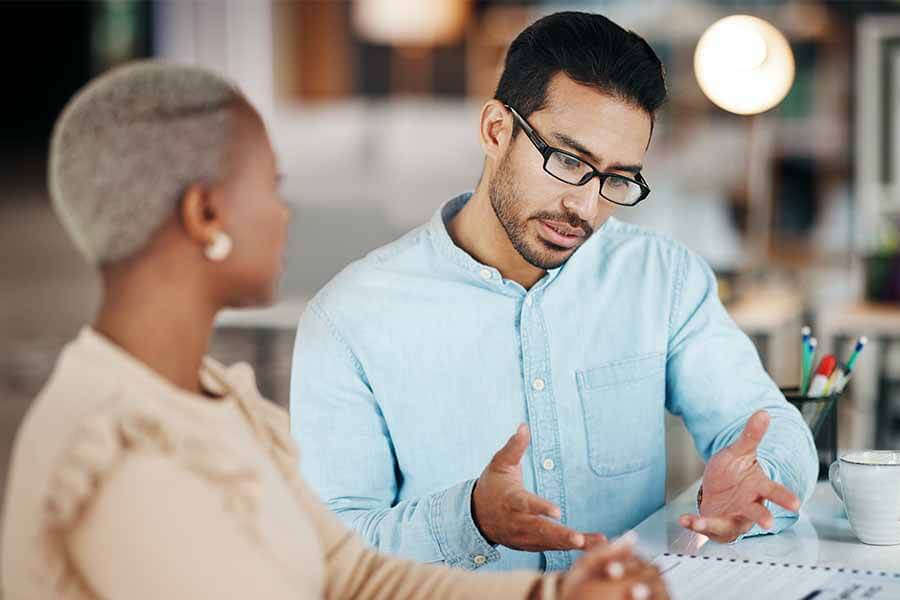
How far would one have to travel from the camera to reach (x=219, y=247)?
0.87 meters

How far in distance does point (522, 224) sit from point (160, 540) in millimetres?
930

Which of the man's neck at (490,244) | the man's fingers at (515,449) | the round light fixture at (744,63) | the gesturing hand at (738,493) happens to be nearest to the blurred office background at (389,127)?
the round light fixture at (744,63)

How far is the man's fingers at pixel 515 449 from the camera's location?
1181mm

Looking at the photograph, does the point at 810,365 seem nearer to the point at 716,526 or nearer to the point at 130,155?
the point at 716,526

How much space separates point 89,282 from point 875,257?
4.95 meters

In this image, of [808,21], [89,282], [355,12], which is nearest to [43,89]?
[89,282]

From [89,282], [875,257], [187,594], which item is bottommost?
[89,282]

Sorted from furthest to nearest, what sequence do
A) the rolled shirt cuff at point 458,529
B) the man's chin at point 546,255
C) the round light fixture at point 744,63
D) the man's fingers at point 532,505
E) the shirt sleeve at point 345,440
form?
the round light fixture at point 744,63 < the man's chin at point 546,255 < the shirt sleeve at point 345,440 < the rolled shirt cuff at point 458,529 < the man's fingers at point 532,505

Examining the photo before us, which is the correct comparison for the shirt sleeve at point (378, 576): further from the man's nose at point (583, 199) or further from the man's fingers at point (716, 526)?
the man's nose at point (583, 199)

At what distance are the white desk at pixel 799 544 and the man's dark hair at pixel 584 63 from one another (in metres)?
0.57

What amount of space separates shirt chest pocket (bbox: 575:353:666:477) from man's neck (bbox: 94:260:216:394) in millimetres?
879

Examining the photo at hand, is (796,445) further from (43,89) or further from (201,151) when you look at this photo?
(43,89)

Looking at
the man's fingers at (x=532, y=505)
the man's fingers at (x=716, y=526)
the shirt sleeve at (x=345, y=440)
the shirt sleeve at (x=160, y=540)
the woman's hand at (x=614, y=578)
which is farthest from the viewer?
the shirt sleeve at (x=345, y=440)

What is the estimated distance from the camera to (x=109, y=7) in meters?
7.32
